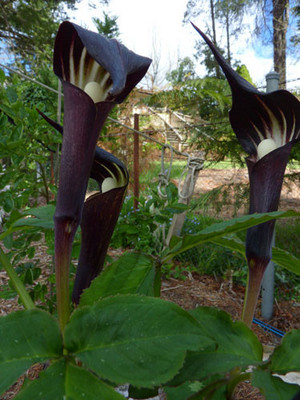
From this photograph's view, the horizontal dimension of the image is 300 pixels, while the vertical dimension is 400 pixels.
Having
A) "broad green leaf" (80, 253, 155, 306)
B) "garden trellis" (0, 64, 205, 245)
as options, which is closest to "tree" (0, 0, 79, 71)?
"garden trellis" (0, 64, 205, 245)

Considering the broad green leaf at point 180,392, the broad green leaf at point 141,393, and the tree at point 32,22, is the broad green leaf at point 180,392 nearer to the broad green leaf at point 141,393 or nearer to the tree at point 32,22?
the broad green leaf at point 141,393

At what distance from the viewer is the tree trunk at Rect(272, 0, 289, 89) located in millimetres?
3225

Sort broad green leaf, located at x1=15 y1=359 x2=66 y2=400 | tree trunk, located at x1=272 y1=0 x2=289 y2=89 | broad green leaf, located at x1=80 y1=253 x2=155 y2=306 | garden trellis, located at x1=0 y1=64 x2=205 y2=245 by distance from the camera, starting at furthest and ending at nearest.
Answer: tree trunk, located at x1=272 y1=0 x2=289 y2=89
garden trellis, located at x1=0 y1=64 x2=205 y2=245
broad green leaf, located at x1=80 y1=253 x2=155 y2=306
broad green leaf, located at x1=15 y1=359 x2=66 y2=400

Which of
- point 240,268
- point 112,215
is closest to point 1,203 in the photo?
point 112,215

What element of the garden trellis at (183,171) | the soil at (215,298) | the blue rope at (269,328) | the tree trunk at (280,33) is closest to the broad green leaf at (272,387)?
the garden trellis at (183,171)

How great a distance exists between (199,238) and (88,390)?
0.52 ft

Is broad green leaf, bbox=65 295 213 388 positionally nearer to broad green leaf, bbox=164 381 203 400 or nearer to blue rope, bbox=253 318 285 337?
broad green leaf, bbox=164 381 203 400

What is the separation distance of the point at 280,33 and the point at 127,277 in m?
3.88

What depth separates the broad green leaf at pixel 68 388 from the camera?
0.21 meters

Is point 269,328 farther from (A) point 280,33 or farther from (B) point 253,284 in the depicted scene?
(A) point 280,33

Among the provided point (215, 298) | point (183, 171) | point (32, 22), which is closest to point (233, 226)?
point (183, 171)

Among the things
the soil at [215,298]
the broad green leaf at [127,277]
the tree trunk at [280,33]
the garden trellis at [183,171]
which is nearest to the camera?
the broad green leaf at [127,277]

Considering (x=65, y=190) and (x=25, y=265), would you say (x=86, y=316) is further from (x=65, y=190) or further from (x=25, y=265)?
(x=25, y=265)

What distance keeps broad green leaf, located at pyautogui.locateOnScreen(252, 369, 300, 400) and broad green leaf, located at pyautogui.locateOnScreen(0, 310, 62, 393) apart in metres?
0.15
